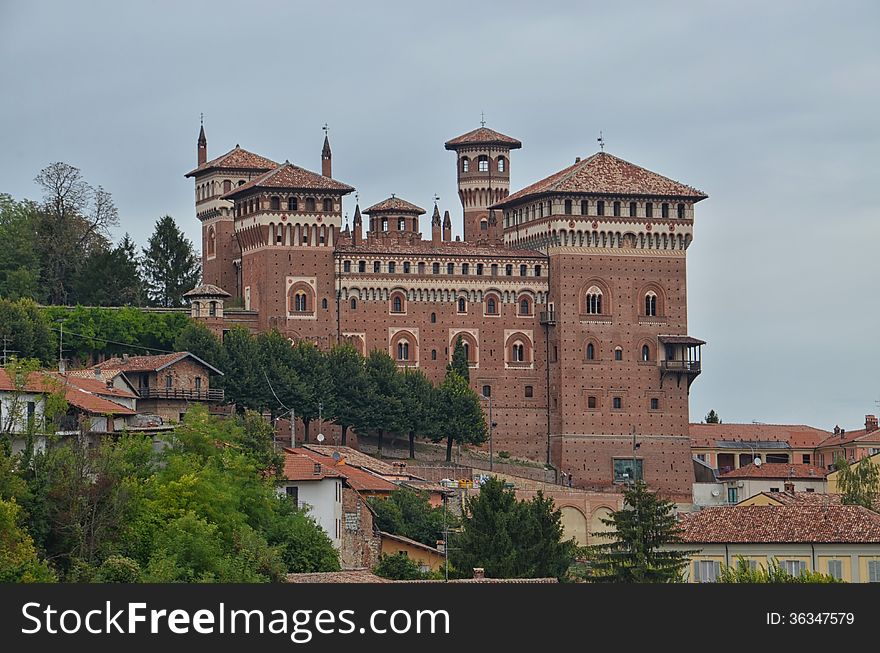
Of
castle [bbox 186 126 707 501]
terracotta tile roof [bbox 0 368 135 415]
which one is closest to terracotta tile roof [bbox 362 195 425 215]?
castle [bbox 186 126 707 501]

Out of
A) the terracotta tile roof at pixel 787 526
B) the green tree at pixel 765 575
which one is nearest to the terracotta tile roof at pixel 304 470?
the terracotta tile roof at pixel 787 526

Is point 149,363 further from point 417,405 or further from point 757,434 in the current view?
point 757,434

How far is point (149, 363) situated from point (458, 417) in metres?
15.2

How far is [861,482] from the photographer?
307 feet

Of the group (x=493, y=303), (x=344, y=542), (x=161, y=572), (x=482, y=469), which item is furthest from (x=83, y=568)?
(x=493, y=303)

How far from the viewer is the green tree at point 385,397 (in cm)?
9938

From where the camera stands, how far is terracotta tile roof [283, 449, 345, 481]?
72.9m

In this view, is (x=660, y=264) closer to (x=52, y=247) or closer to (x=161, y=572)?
(x=52, y=247)

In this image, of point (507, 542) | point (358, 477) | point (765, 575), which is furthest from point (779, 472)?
point (765, 575)

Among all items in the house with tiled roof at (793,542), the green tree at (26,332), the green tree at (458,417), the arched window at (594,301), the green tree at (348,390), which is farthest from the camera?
the arched window at (594,301)

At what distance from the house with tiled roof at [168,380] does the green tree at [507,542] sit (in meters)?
21.1

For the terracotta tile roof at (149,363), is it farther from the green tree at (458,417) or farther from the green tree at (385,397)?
the green tree at (458,417)

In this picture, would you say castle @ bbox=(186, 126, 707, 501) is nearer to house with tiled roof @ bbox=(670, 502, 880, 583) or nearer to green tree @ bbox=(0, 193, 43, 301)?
green tree @ bbox=(0, 193, 43, 301)

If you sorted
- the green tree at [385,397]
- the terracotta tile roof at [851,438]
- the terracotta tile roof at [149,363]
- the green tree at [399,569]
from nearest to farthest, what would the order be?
1. the green tree at [399,569]
2. the terracotta tile roof at [149,363]
3. the green tree at [385,397]
4. the terracotta tile roof at [851,438]
